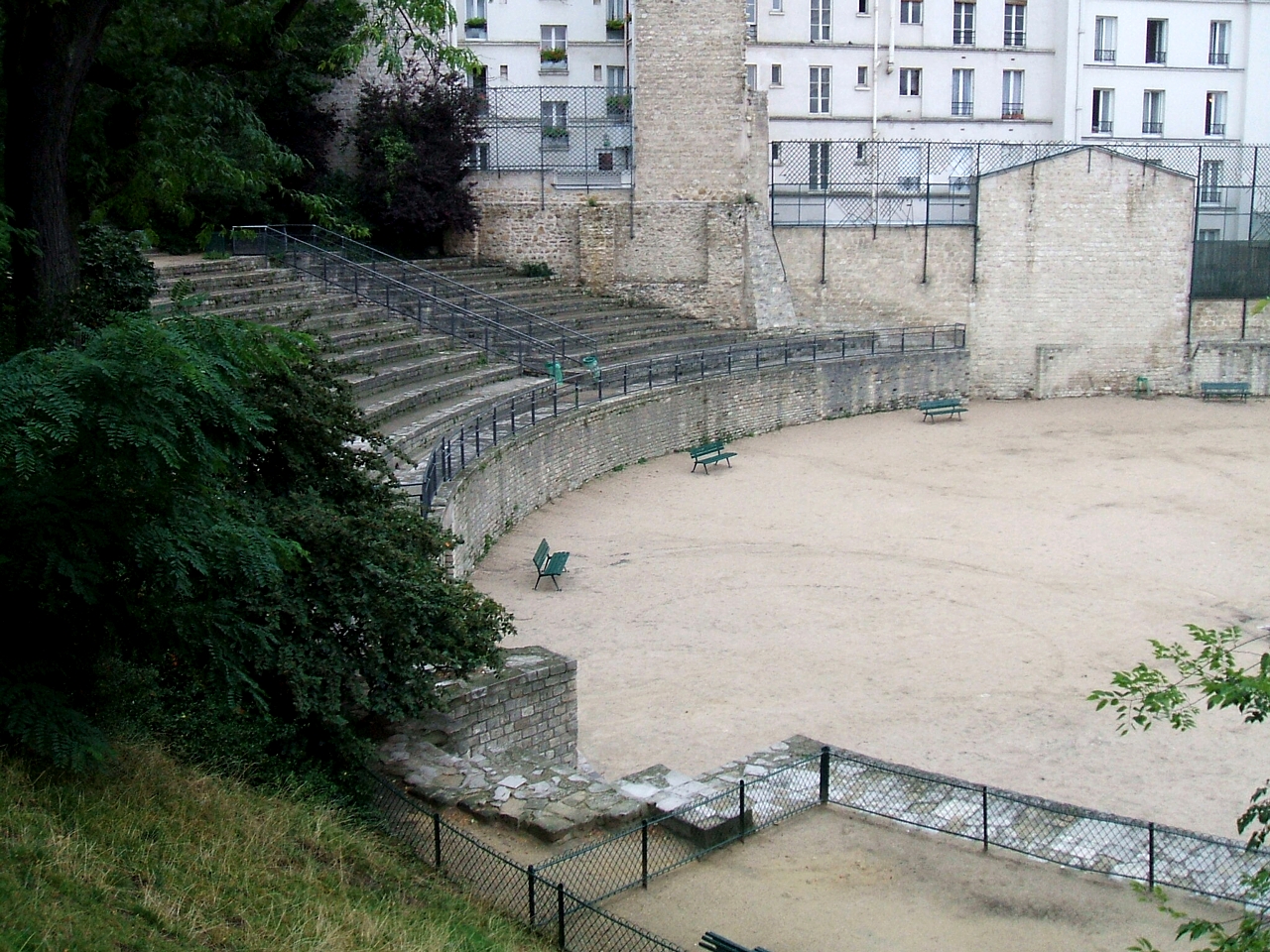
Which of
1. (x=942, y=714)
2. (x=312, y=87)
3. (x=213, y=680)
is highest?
(x=312, y=87)

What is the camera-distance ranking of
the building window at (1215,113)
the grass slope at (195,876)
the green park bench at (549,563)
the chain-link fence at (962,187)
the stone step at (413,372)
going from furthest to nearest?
the building window at (1215,113), the chain-link fence at (962,187), the stone step at (413,372), the green park bench at (549,563), the grass slope at (195,876)

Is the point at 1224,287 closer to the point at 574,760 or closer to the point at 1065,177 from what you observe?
the point at 1065,177

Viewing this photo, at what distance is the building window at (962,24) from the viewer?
Answer: 129 feet

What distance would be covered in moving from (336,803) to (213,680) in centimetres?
117

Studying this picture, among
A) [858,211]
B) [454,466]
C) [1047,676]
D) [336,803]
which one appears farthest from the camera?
[858,211]

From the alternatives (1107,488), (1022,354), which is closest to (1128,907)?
(1107,488)

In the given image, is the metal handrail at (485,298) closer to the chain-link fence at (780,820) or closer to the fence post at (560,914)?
the chain-link fence at (780,820)

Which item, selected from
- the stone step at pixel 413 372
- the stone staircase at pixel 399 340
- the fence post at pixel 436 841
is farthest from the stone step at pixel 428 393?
the fence post at pixel 436 841

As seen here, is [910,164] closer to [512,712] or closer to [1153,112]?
[1153,112]

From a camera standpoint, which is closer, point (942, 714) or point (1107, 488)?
point (942, 714)

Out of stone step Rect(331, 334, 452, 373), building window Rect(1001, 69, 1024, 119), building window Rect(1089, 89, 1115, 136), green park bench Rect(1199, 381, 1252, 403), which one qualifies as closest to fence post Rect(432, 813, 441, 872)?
stone step Rect(331, 334, 452, 373)

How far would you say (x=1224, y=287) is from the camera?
109 ft

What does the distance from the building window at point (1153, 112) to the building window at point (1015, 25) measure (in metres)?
4.40

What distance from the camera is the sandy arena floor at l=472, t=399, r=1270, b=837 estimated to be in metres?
11.5
